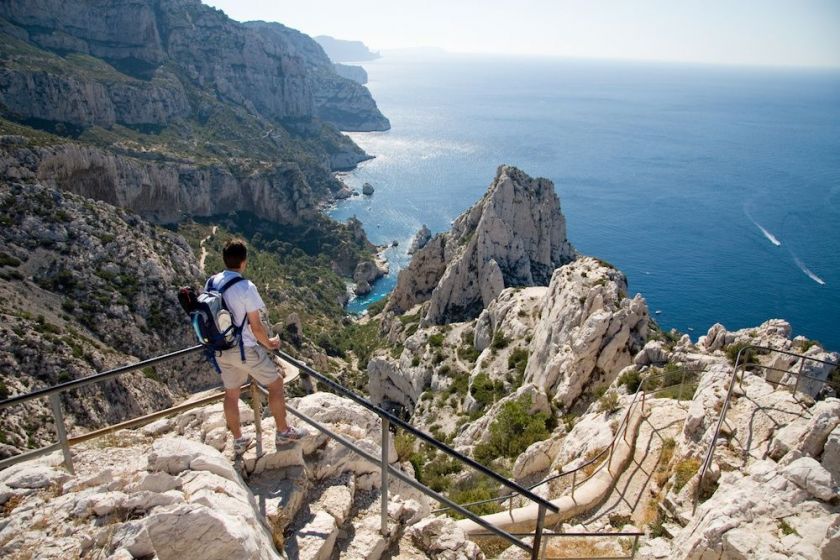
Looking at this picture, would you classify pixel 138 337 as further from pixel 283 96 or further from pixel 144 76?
pixel 283 96

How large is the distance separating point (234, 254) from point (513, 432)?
15.9m

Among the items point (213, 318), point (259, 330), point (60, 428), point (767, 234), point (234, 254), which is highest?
point (234, 254)

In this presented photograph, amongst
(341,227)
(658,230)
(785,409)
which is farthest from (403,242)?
(785,409)

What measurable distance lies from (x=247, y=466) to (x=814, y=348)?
1859 cm

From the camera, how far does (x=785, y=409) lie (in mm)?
10195

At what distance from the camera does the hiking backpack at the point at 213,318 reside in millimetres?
5922

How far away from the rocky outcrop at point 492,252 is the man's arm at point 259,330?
40525 mm

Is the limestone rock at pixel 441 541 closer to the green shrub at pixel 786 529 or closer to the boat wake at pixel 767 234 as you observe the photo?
the green shrub at pixel 786 529

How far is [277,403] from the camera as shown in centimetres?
643

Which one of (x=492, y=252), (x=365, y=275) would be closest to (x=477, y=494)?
(x=492, y=252)

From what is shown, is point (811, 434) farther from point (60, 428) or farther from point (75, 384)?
point (60, 428)

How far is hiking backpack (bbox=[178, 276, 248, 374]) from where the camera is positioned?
233 inches

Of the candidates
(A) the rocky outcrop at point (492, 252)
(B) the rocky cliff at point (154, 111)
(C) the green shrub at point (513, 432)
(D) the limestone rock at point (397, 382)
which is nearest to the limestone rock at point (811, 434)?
(C) the green shrub at point (513, 432)

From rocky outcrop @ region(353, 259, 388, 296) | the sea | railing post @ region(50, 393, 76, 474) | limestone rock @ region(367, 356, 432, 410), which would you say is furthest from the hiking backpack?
rocky outcrop @ region(353, 259, 388, 296)
